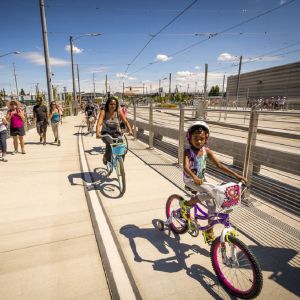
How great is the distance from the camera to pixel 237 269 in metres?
2.56

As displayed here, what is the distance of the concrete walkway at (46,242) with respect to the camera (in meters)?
2.55

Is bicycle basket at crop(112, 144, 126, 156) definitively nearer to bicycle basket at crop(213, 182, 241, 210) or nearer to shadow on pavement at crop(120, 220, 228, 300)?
shadow on pavement at crop(120, 220, 228, 300)

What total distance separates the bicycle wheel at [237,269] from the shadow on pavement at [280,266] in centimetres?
41

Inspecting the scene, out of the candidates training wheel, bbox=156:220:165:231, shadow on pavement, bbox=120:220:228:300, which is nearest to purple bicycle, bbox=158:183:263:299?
shadow on pavement, bbox=120:220:228:300

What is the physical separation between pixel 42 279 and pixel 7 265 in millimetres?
558

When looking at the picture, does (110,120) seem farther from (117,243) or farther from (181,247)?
(181,247)

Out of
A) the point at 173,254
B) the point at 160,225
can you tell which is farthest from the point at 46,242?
the point at 173,254

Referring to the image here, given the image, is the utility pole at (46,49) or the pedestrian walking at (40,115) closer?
the pedestrian walking at (40,115)

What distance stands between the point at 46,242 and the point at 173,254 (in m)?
1.76

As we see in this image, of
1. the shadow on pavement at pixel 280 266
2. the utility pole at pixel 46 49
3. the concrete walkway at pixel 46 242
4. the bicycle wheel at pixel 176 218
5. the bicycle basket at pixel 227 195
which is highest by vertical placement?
the utility pole at pixel 46 49

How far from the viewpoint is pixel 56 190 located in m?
5.28

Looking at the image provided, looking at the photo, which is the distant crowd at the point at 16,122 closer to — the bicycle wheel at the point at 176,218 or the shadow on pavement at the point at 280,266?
the bicycle wheel at the point at 176,218

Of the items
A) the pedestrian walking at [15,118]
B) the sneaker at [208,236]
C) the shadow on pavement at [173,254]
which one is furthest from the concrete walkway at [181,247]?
the pedestrian walking at [15,118]

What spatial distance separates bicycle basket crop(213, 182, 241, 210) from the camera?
2.39 meters
